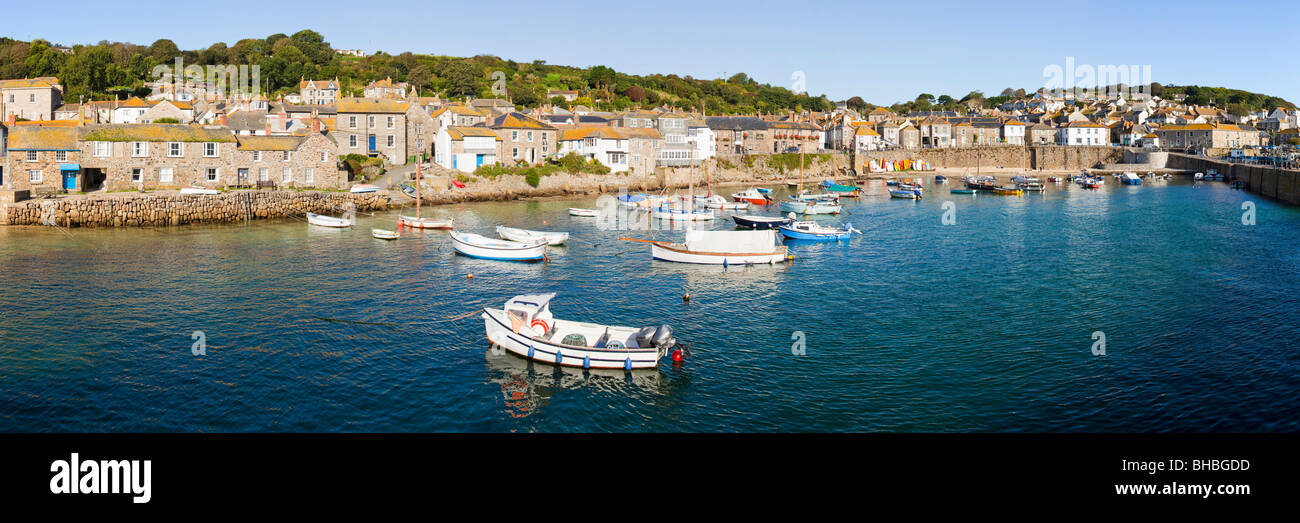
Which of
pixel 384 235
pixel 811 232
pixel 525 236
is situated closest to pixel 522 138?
pixel 384 235

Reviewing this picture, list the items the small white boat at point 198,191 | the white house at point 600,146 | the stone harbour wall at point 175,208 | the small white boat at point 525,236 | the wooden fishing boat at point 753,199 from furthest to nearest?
the white house at point 600,146, the wooden fishing boat at point 753,199, the small white boat at point 198,191, the stone harbour wall at point 175,208, the small white boat at point 525,236

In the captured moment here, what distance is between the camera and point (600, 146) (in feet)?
307

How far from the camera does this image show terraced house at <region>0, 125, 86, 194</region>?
56.5 m

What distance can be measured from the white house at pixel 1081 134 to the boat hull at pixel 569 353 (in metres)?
146

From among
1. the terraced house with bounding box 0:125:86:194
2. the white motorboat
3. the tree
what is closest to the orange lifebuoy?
the white motorboat

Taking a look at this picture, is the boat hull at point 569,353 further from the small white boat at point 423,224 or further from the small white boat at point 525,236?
the small white boat at point 423,224

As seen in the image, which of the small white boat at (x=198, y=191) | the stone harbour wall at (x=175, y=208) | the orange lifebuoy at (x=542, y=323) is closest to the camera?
the orange lifebuoy at (x=542, y=323)

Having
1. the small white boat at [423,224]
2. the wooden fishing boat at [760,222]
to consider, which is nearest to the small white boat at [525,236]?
the small white boat at [423,224]

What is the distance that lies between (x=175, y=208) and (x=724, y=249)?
35746 millimetres

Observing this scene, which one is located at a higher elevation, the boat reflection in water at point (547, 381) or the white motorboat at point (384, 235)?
the white motorboat at point (384, 235)

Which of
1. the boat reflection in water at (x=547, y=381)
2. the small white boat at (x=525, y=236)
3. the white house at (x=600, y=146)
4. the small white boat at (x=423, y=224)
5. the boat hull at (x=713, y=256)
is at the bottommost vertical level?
the boat reflection in water at (x=547, y=381)

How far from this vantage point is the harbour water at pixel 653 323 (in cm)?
2111

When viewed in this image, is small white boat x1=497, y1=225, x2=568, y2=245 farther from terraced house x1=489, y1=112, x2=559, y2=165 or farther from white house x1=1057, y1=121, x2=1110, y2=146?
white house x1=1057, y1=121, x2=1110, y2=146
